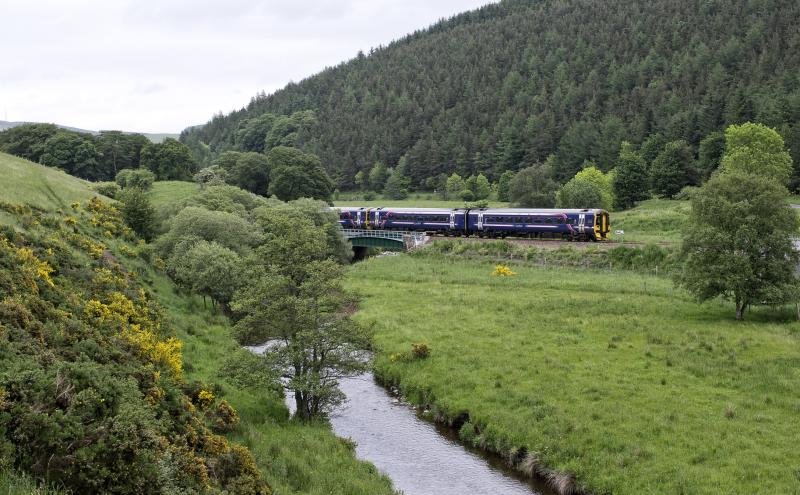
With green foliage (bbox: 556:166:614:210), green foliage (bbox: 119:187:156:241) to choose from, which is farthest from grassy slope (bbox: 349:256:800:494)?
green foliage (bbox: 556:166:614:210)

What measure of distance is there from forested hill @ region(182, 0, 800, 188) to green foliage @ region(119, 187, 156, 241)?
88.2 m

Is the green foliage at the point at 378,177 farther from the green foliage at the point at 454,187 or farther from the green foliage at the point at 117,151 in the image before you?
the green foliage at the point at 117,151

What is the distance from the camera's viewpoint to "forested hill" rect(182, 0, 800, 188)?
12531cm

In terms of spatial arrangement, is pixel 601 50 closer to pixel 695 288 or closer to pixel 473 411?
pixel 695 288

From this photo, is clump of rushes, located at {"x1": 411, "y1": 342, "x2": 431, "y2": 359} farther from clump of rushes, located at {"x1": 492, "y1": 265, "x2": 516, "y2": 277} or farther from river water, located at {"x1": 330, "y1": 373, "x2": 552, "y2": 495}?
clump of rushes, located at {"x1": 492, "y1": 265, "x2": 516, "y2": 277}

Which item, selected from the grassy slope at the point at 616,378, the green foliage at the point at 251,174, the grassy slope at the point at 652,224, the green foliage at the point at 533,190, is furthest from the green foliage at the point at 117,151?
the grassy slope at the point at 652,224

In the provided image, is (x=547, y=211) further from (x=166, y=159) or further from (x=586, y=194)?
(x=166, y=159)

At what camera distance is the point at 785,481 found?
20516 millimetres

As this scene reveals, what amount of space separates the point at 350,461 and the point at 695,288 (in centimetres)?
2573

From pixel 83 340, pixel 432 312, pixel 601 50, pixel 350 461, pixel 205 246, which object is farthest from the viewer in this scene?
pixel 601 50

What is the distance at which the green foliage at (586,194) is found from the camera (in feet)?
279

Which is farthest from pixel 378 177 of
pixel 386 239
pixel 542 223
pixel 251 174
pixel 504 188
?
pixel 542 223

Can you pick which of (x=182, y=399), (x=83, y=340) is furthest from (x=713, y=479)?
(x=83, y=340)

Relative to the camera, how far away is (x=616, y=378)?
30.4 meters
